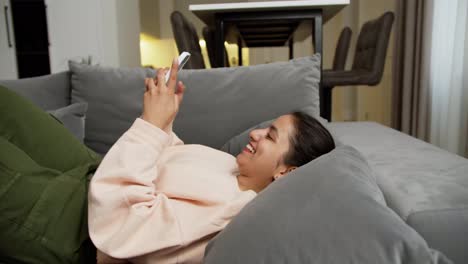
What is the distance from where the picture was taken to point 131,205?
0.70 meters

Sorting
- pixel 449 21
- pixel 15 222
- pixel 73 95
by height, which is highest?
pixel 449 21

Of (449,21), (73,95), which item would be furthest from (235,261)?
(449,21)

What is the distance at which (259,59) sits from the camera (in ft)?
19.4

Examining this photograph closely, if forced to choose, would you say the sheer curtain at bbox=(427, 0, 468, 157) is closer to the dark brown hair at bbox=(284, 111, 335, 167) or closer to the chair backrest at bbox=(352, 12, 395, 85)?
the chair backrest at bbox=(352, 12, 395, 85)

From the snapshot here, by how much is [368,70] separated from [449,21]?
62 cm

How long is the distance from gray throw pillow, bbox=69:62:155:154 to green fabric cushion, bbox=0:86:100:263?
1.39ft

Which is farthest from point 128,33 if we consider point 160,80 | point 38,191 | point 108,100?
point 38,191

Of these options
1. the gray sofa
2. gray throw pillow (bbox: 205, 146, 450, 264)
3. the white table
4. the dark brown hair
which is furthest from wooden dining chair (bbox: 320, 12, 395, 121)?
gray throw pillow (bbox: 205, 146, 450, 264)

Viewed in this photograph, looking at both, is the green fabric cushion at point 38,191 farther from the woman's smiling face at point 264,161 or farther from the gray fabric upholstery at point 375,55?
the gray fabric upholstery at point 375,55

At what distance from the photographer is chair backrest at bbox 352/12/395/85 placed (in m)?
2.75

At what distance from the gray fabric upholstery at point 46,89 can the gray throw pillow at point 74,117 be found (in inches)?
6.9

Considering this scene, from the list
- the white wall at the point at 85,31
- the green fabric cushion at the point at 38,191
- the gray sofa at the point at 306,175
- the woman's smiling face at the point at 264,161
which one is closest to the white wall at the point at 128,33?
the white wall at the point at 85,31

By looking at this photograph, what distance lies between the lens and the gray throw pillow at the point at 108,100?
4.38 feet

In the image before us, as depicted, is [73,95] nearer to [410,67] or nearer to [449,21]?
[449,21]
